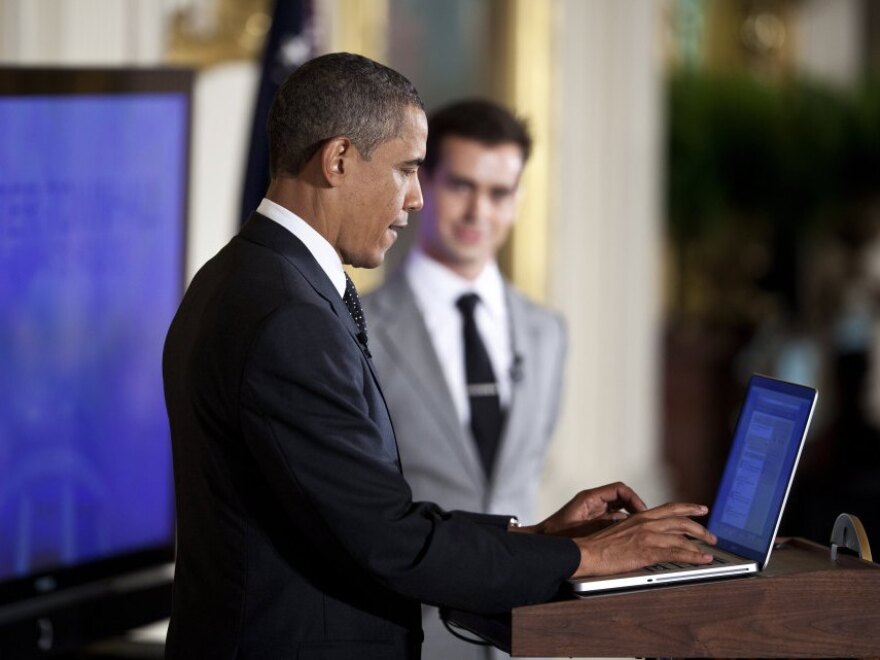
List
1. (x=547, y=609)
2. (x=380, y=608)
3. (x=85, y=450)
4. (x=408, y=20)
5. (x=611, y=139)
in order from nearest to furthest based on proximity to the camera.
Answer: (x=547, y=609) < (x=380, y=608) < (x=85, y=450) < (x=408, y=20) < (x=611, y=139)

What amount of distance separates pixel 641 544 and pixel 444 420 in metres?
1.32

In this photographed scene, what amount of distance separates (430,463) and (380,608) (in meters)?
1.20

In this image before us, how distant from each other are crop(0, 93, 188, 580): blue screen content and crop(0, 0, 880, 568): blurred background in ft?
0.79

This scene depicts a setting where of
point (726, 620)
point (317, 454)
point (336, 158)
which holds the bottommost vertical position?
point (726, 620)

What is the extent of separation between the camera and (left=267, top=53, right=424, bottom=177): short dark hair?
2102mm

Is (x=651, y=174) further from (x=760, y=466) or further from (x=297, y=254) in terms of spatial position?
(x=297, y=254)

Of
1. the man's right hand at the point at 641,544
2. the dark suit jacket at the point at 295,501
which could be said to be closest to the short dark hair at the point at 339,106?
the dark suit jacket at the point at 295,501

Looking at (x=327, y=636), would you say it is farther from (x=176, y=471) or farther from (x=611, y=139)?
(x=611, y=139)

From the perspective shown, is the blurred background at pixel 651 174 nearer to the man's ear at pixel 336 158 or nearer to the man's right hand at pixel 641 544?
the man's ear at pixel 336 158

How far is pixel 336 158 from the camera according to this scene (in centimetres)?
209

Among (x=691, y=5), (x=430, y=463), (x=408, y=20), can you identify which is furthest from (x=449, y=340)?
(x=691, y=5)

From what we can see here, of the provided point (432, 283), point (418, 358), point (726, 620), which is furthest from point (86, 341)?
point (726, 620)

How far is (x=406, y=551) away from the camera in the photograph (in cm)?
197

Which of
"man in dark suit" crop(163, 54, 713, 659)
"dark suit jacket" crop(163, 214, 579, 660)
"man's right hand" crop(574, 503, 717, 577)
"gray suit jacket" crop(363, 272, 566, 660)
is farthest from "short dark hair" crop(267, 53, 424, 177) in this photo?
"gray suit jacket" crop(363, 272, 566, 660)
